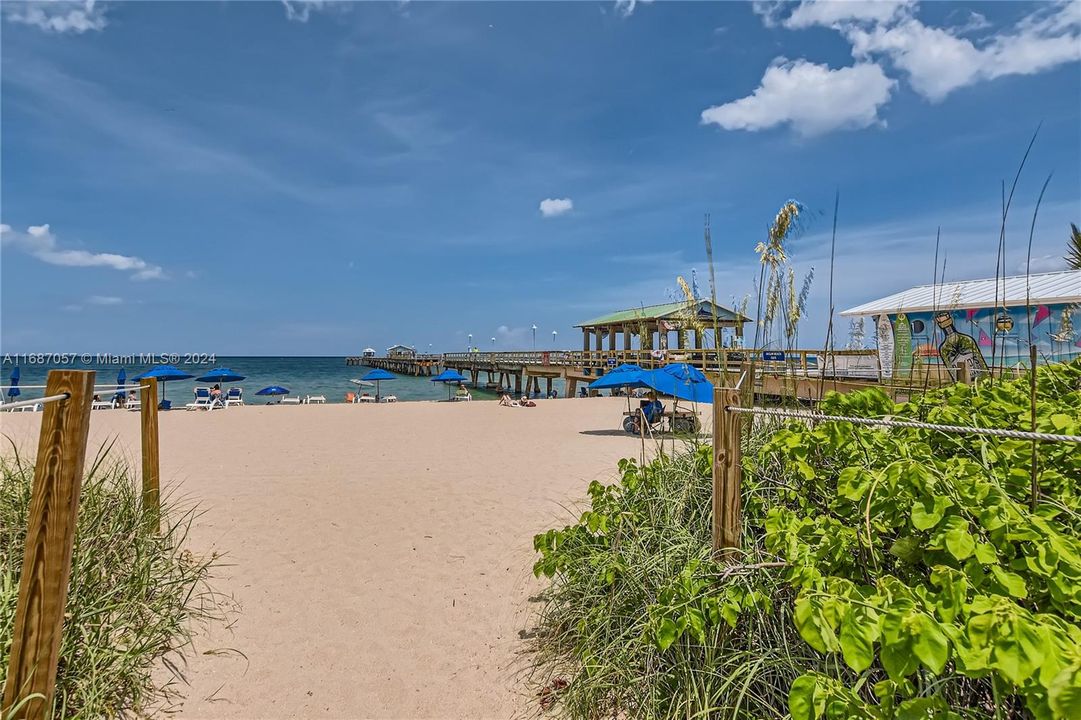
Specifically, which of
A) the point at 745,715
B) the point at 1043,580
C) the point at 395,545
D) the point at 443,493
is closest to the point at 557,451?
the point at 443,493

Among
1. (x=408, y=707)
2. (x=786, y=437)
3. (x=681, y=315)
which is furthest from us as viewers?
(x=681, y=315)

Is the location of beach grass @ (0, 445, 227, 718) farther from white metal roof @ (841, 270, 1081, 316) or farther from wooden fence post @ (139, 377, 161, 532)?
white metal roof @ (841, 270, 1081, 316)

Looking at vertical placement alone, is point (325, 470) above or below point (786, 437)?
below

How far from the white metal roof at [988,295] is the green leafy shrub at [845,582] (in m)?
10.3

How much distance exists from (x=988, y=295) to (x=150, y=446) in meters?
16.8

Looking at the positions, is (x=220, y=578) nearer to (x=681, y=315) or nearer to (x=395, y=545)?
(x=395, y=545)

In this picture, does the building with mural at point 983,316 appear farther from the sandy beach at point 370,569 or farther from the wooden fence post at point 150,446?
the wooden fence post at point 150,446

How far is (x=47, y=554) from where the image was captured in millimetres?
1916

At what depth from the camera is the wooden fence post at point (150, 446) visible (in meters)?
3.57

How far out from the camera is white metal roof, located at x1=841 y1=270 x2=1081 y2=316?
12.2 meters

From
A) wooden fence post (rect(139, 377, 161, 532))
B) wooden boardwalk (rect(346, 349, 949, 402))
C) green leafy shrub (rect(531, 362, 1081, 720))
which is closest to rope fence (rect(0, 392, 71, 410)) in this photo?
wooden fence post (rect(139, 377, 161, 532))

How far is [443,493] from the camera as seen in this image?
6.57 metres

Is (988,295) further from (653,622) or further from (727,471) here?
(653,622)

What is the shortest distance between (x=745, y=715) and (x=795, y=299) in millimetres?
2267
